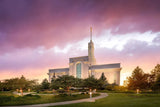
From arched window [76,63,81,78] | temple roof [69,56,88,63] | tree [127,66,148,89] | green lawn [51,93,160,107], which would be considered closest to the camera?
green lawn [51,93,160,107]

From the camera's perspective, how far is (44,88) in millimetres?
48062

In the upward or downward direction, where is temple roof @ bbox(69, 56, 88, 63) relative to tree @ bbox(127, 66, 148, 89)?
upward

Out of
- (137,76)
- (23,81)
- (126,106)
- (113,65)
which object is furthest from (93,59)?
(126,106)

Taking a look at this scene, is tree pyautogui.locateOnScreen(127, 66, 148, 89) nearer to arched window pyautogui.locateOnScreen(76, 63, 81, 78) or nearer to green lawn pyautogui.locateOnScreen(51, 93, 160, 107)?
green lawn pyautogui.locateOnScreen(51, 93, 160, 107)

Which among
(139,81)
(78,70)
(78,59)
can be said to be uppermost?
(78,59)

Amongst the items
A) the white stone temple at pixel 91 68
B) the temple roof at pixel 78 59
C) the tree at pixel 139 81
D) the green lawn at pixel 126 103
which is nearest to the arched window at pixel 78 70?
the white stone temple at pixel 91 68

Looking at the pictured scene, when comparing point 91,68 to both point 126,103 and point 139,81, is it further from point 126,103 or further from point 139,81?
point 126,103

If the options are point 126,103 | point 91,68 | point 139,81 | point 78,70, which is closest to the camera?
point 126,103

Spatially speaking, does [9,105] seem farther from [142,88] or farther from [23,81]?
[142,88]

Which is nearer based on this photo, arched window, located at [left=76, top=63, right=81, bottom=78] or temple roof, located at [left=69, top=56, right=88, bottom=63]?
temple roof, located at [left=69, top=56, right=88, bottom=63]

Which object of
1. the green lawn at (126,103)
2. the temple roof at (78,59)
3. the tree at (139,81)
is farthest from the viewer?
the temple roof at (78,59)

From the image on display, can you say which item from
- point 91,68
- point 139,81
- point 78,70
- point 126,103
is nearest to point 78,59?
point 78,70

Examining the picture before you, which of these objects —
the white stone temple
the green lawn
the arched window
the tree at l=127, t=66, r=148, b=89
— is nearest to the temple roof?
the white stone temple

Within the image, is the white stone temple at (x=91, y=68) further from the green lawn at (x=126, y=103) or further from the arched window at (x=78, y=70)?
the green lawn at (x=126, y=103)
